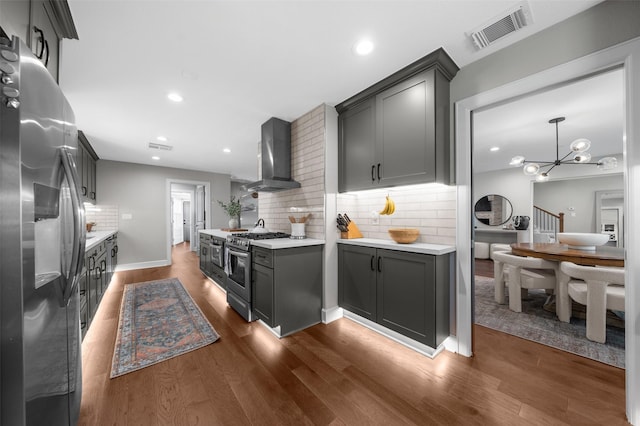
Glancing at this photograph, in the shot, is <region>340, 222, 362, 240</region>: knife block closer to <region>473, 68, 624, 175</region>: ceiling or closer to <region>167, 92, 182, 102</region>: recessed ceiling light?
<region>473, 68, 624, 175</region>: ceiling

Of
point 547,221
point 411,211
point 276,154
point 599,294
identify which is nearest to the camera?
point 599,294

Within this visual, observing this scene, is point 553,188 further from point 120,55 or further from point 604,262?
point 120,55

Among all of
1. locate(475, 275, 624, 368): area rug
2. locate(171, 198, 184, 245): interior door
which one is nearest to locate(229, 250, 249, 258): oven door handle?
locate(475, 275, 624, 368): area rug

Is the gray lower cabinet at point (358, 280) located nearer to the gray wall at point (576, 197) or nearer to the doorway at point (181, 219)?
the gray wall at point (576, 197)

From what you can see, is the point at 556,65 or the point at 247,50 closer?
the point at 556,65

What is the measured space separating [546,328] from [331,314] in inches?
87.9

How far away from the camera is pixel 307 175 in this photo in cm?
299

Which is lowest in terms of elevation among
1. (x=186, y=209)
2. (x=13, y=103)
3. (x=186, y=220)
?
(x=186, y=220)

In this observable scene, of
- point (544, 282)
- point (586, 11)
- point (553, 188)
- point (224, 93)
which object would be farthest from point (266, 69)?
point (553, 188)

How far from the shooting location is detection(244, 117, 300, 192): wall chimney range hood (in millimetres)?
3115

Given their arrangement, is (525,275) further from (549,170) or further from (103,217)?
(103,217)

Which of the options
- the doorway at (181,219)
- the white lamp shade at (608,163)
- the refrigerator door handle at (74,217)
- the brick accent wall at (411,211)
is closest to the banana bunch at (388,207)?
the brick accent wall at (411,211)

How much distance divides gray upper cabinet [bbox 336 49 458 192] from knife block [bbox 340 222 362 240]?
0.46 m

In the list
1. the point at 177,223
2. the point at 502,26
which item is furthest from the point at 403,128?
the point at 177,223
